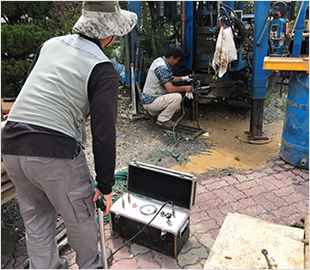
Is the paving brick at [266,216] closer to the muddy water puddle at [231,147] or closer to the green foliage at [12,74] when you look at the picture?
the muddy water puddle at [231,147]

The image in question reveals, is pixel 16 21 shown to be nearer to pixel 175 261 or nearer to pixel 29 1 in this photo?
pixel 29 1

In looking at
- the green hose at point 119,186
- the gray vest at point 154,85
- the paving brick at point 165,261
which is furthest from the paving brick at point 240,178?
the gray vest at point 154,85

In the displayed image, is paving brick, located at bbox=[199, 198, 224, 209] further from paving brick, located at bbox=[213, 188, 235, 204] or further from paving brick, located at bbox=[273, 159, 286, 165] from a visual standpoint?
paving brick, located at bbox=[273, 159, 286, 165]

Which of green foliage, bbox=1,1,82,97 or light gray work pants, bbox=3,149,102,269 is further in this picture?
green foliage, bbox=1,1,82,97

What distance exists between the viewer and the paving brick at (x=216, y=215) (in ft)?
9.87

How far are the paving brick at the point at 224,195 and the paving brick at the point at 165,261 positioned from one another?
3.40ft

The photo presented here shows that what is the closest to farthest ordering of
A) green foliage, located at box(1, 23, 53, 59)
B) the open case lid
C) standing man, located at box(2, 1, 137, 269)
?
1. standing man, located at box(2, 1, 137, 269)
2. the open case lid
3. green foliage, located at box(1, 23, 53, 59)

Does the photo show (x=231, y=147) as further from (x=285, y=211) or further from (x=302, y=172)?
(x=285, y=211)

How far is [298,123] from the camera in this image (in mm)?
3855

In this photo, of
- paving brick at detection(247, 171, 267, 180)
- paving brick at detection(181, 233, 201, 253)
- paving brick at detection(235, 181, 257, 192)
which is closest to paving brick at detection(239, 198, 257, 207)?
paving brick at detection(235, 181, 257, 192)

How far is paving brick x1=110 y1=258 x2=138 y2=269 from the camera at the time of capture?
250cm

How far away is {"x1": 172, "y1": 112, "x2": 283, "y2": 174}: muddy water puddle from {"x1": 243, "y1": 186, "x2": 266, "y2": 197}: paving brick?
0.56 metres

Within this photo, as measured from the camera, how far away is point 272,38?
5.82 m

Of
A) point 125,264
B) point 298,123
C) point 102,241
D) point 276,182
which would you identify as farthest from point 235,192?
point 102,241
